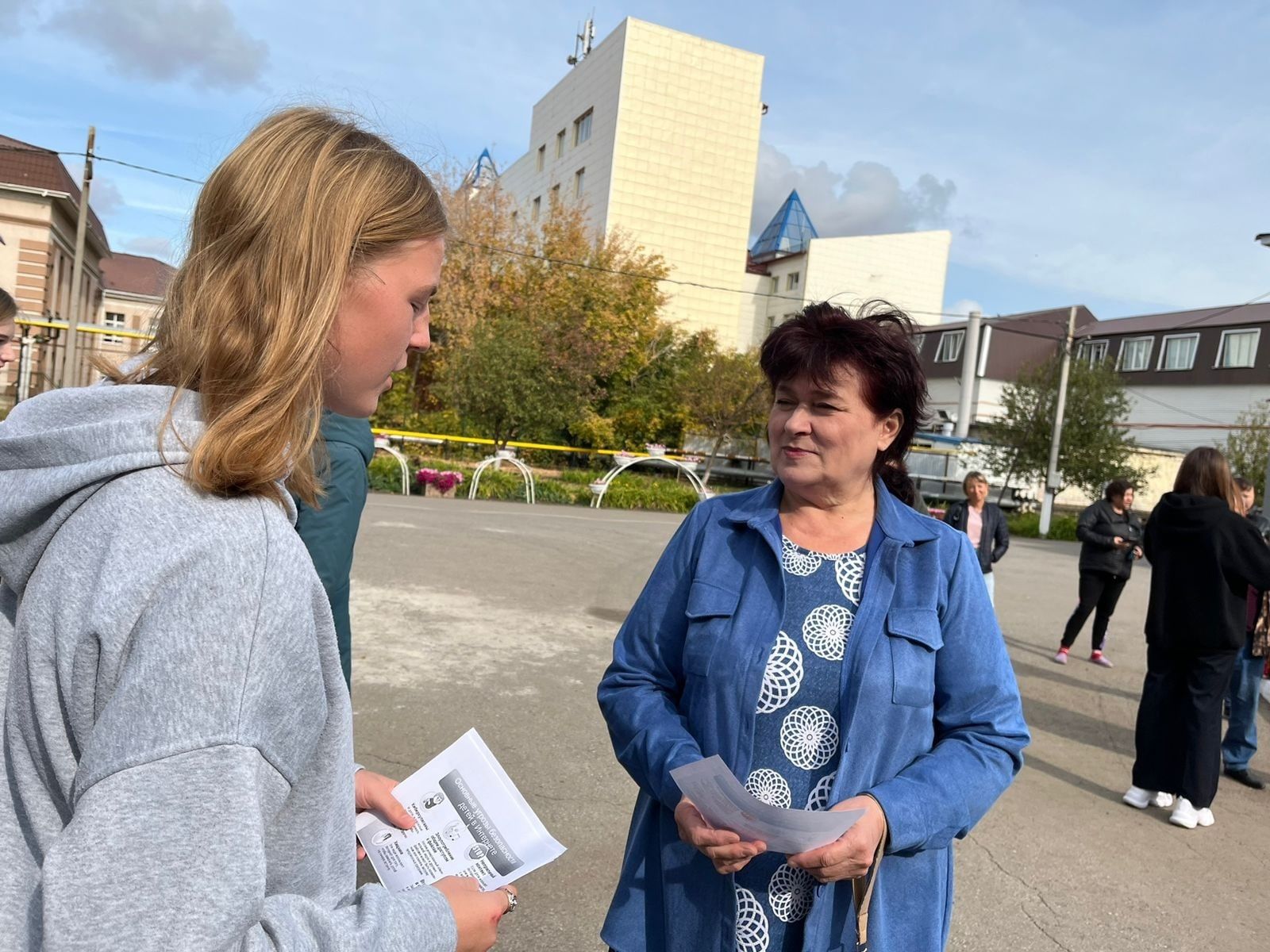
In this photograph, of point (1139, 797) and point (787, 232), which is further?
point (787, 232)

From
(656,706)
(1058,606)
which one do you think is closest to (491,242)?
(1058,606)

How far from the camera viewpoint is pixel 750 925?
2.18m

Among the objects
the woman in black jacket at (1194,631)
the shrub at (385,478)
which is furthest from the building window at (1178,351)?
the woman in black jacket at (1194,631)

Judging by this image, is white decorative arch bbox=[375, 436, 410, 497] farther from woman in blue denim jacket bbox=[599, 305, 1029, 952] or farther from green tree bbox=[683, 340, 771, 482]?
woman in blue denim jacket bbox=[599, 305, 1029, 952]

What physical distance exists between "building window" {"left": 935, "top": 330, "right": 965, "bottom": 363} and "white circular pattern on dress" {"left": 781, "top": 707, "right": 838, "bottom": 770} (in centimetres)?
5084

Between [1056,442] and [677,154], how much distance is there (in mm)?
19897

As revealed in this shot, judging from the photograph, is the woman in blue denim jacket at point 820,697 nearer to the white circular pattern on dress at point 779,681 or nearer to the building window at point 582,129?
the white circular pattern on dress at point 779,681

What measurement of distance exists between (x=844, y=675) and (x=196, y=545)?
155cm

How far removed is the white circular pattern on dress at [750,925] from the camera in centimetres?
217

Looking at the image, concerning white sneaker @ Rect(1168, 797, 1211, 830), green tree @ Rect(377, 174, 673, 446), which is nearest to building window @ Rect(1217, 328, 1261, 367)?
green tree @ Rect(377, 174, 673, 446)

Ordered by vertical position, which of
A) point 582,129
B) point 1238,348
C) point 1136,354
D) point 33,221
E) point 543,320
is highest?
point 582,129

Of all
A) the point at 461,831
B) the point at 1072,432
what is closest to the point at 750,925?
the point at 461,831

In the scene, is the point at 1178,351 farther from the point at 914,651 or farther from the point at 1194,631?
the point at 914,651

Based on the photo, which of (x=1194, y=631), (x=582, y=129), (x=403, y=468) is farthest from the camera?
(x=582, y=129)
